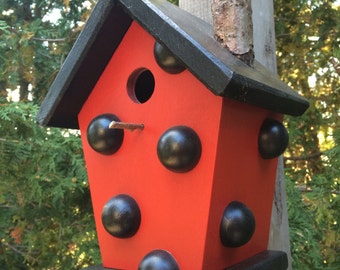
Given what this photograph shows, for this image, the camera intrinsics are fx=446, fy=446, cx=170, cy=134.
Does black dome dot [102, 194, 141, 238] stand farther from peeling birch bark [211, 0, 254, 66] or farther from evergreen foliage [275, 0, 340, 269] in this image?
evergreen foliage [275, 0, 340, 269]

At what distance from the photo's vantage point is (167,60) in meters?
0.84

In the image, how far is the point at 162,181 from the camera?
0.85 metres

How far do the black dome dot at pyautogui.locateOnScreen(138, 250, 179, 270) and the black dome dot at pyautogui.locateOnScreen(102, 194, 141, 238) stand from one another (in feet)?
0.23

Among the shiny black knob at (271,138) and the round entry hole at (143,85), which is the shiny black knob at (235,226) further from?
the round entry hole at (143,85)

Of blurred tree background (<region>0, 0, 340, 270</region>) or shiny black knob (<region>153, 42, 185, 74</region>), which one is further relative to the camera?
blurred tree background (<region>0, 0, 340, 270</region>)

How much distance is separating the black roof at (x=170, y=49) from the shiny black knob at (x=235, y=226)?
0.20 meters

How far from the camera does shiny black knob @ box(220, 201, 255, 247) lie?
2.67ft

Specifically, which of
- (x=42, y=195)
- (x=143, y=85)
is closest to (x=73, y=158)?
(x=42, y=195)

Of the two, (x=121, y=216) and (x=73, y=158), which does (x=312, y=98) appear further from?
(x=121, y=216)

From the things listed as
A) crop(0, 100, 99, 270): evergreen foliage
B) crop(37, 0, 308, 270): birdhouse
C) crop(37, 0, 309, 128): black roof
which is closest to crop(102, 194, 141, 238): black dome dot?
crop(37, 0, 308, 270): birdhouse

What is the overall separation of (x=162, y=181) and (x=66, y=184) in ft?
4.12

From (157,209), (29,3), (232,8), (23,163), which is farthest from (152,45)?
(29,3)

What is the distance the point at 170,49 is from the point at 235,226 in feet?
1.11

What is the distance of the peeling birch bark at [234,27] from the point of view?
86 cm
